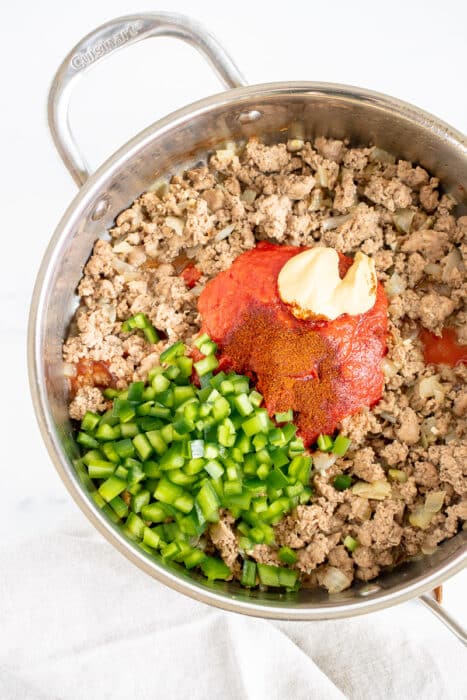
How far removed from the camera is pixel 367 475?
6.05 ft

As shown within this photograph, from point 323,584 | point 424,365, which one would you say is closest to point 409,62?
point 424,365

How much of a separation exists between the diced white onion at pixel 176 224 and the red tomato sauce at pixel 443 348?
754 millimetres

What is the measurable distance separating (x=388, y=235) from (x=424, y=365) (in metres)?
0.39

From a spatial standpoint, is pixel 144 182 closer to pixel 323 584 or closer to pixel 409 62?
pixel 409 62

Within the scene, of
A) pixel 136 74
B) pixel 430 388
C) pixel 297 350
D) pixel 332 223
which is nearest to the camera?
pixel 297 350

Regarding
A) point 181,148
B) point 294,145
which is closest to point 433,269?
point 294,145

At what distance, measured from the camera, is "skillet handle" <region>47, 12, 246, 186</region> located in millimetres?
1786

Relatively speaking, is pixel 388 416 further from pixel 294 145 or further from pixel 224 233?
pixel 294 145

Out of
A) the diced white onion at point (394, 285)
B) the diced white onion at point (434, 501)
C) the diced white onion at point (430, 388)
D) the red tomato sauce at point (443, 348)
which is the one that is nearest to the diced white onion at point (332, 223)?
the diced white onion at point (394, 285)

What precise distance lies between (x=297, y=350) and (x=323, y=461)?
321 mm

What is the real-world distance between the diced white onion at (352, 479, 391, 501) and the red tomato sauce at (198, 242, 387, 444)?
180 mm

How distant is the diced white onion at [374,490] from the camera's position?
1.85 m

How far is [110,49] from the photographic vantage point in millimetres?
1804

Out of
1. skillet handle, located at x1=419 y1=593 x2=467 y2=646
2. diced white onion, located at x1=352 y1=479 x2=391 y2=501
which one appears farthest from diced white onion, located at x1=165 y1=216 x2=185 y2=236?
skillet handle, located at x1=419 y1=593 x2=467 y2=646
